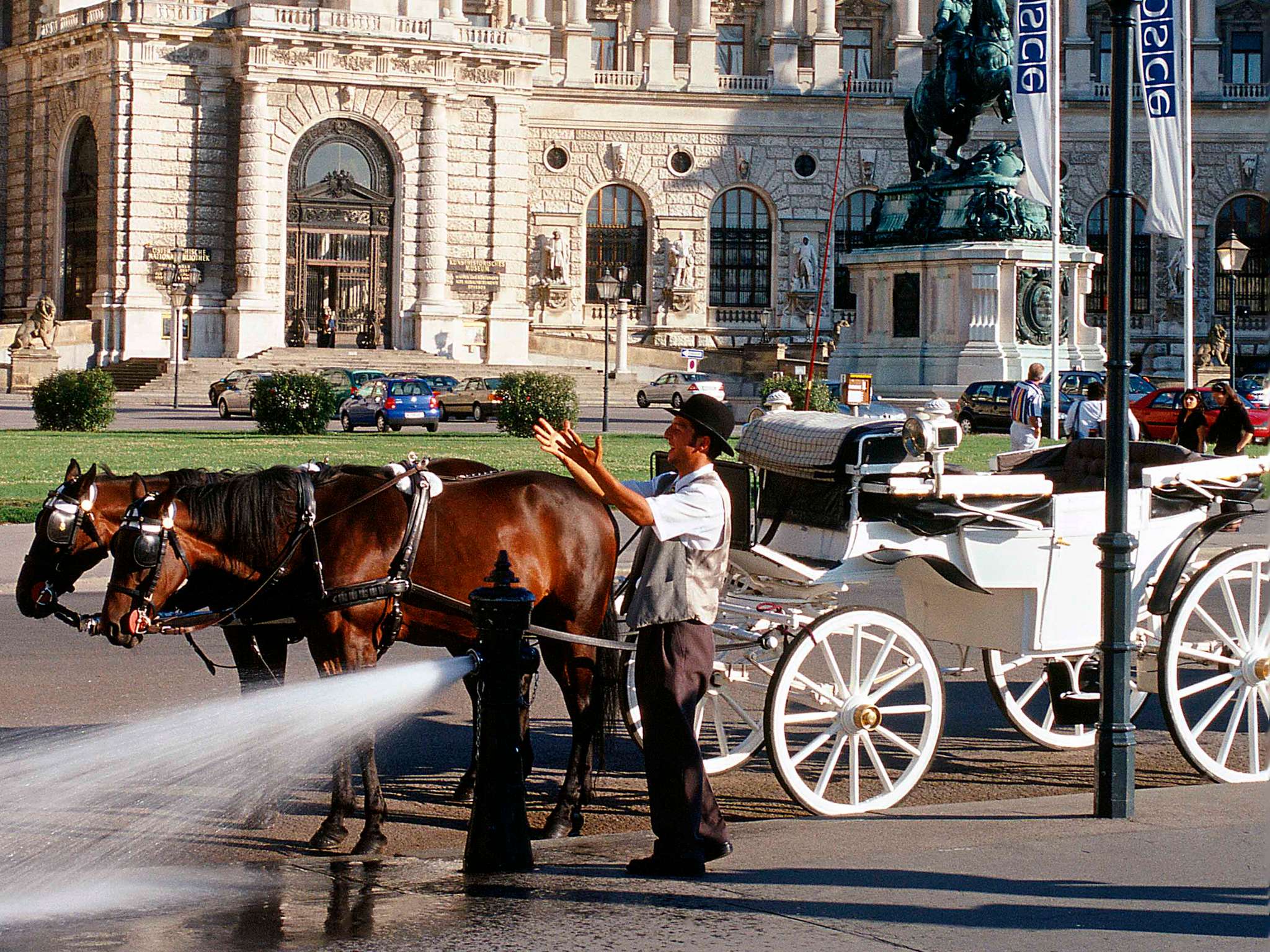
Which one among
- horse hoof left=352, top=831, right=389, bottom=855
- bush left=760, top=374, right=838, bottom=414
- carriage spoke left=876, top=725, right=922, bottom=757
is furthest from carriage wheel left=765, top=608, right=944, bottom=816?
bush left=760, top=374, right=838, bottom=414

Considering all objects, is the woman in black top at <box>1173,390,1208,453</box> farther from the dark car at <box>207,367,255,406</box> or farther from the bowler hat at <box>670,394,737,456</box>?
the dark car at <box>207,367,255,406</box>

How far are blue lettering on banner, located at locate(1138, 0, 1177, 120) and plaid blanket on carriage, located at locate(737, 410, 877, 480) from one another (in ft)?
65.0

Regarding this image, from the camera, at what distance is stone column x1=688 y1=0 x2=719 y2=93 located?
7106cm

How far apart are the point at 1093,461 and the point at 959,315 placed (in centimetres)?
2971

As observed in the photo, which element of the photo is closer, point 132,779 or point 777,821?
point 777,821

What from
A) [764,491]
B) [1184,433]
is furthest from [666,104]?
[764,491]

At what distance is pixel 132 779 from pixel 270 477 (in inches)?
73.0

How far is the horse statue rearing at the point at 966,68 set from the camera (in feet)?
127

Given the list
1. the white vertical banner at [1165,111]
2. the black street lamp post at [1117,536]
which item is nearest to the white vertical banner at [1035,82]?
the white vertical banner at [1165,111]

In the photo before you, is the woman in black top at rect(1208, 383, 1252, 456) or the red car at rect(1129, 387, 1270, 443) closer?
the woman in black top at rect(1208, 383, 1252, 456)

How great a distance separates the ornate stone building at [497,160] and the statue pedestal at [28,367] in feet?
8.28

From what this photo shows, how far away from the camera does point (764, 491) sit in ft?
31.0

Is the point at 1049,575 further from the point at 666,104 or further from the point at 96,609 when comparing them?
the point at 666,104

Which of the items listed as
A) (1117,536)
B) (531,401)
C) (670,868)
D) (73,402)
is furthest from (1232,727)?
(73,402)
